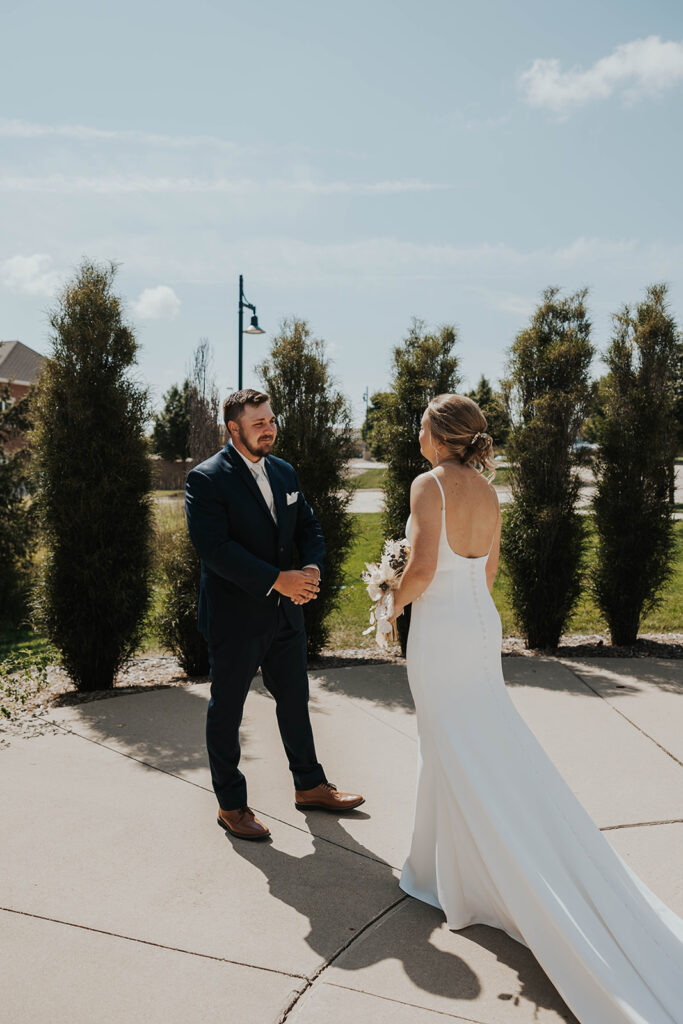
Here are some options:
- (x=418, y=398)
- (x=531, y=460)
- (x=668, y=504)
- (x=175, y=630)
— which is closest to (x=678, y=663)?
(x=668, y=504)

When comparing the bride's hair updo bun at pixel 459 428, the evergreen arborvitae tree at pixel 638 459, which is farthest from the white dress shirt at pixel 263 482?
the evergreen arborvitae tree at pixel 638 459

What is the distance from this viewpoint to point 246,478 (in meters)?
3.89

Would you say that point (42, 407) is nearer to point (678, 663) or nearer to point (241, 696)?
point (241, 696)

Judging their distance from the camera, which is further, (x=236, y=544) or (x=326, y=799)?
(x=326, y=799)

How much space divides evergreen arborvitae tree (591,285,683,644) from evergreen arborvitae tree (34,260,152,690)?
443 cm

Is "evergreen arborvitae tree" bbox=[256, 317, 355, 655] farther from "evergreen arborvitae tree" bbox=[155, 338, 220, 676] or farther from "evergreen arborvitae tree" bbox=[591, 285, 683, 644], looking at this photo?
"evergreen arborvitae tree" bbox=[591, 285, 683, 644]

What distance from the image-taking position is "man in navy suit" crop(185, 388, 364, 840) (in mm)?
3715

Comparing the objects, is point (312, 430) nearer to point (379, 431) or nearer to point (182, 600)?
point (379, 431)

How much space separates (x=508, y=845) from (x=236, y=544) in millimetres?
1809

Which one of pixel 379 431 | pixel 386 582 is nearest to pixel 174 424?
pixel 379 431

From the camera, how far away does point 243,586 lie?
12.0ft

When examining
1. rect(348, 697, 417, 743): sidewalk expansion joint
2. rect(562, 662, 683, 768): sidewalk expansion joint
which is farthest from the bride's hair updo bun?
rect(562, 662, 683, 768): sidewalk expansion joint

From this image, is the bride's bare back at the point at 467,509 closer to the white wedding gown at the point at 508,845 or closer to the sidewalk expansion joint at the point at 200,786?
the white wedding gown at the point at 508,845

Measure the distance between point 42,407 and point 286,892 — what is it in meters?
4.31
